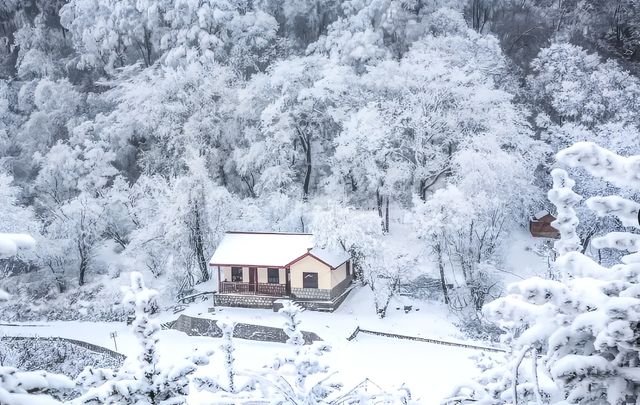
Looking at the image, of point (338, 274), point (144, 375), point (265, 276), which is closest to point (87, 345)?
point (265, 276)

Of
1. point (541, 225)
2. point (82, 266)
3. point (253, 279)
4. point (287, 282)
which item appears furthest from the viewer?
point (82, 266)

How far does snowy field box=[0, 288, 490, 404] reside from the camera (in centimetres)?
2267

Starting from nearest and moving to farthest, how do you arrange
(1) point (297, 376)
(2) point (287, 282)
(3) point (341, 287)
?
(1) point (297, 376) → (2) point (287, 282) → (3) point (341, 287)

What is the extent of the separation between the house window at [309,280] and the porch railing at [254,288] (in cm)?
136

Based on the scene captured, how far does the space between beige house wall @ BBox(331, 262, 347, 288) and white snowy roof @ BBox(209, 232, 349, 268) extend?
49 centimetres

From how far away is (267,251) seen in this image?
30453 mm

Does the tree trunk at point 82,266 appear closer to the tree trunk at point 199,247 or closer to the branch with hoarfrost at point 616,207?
the tree trunk at point 199,247

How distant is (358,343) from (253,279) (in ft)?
25.8


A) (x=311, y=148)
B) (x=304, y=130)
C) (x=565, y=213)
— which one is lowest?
(x=311, y=148)

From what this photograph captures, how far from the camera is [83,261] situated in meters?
35.7

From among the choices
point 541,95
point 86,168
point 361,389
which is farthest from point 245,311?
point 541,95

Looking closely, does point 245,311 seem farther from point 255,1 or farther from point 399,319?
point 255,1

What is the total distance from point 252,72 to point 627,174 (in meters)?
45.0

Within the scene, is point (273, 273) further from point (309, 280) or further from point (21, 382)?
point (21, 382)
